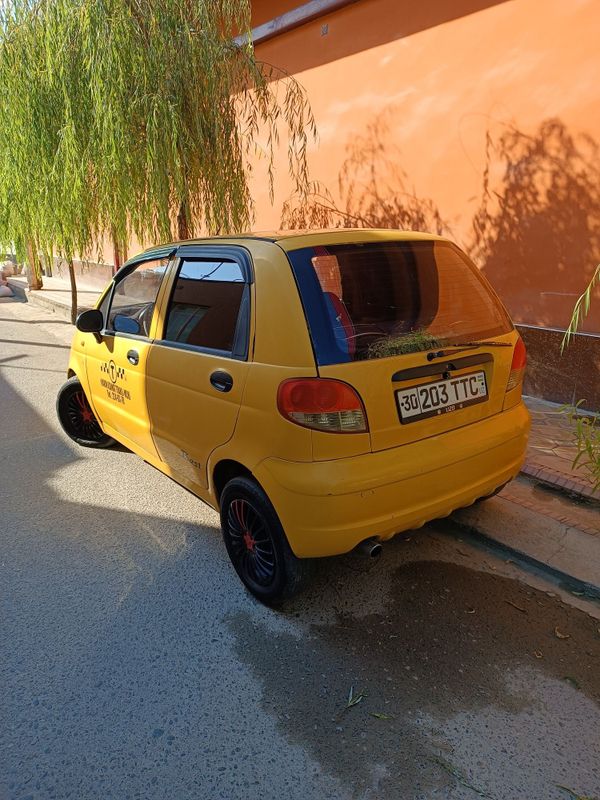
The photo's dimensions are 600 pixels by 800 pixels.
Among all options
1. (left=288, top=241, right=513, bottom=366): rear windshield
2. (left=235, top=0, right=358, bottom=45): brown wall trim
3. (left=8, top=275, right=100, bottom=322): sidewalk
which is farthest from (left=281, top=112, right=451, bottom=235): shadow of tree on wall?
(left=8, top=275, right=100, bottom=322): sidewalk

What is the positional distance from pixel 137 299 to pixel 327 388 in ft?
6.70

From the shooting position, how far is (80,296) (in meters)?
13.9

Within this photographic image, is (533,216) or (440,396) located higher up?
(533,216)

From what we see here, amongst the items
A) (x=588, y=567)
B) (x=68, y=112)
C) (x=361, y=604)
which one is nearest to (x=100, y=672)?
(x=361, y=604)

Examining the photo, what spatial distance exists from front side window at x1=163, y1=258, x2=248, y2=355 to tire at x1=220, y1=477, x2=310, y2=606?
689 mm

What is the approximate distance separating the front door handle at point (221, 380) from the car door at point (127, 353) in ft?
2.66

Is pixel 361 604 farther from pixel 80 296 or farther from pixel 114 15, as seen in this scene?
pixel 80 296

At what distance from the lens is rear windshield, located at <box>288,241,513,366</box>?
2.34 metres

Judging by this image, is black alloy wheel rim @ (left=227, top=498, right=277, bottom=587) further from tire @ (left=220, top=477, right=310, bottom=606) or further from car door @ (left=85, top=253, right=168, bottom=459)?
car door @ (left=85, top=253, right=168, bottom=459)

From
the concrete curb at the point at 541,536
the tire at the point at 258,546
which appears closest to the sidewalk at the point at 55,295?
the tire at the point at 258,546

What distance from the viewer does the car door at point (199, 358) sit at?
260cm

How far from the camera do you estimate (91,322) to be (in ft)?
12.5

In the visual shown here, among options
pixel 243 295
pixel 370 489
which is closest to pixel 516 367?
pixel 370 489

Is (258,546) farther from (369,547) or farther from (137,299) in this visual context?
(137,299)
